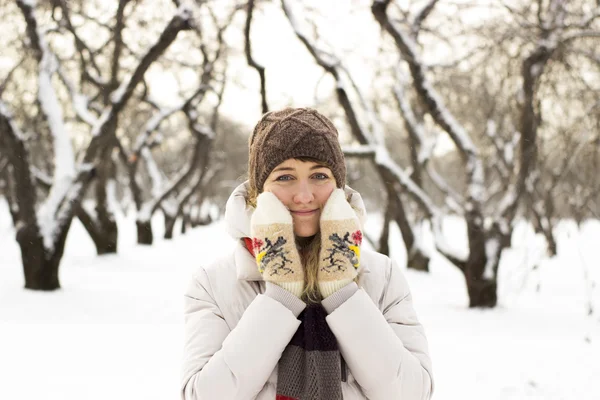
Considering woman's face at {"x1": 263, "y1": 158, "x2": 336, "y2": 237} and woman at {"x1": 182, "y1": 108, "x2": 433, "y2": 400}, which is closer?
woman at {"x1": 182, "y1": 108, "x2": 433, "y2": 400}

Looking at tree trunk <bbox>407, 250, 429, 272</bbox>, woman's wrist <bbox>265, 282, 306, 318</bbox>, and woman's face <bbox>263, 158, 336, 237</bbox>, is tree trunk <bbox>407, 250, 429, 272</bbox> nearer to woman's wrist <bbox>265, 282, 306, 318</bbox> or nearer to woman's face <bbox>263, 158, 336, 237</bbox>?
woman's face <bbox>263, 158, 336, 237</bbox>

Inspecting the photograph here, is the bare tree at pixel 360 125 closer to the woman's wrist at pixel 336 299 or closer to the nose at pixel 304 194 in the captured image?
the nose at pixel 304 194

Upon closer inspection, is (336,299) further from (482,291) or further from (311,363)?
(482,291)

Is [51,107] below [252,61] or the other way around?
below

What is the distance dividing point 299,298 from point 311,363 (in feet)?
0.61

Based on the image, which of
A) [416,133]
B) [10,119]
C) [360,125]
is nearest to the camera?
[10,119]

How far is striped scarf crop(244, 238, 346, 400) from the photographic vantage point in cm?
151

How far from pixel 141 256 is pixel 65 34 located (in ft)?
17.6

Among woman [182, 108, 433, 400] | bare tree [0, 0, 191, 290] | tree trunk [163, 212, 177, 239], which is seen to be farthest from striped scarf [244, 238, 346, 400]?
→ tree trunk [163, 212, 177, 239]

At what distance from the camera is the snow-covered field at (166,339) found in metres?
4.12

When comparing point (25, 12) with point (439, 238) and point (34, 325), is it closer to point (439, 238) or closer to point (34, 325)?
point (34, 325)

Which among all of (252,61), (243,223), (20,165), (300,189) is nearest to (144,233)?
(20,165)

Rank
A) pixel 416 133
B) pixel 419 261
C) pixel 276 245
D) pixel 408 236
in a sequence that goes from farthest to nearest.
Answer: pixel 408 236 < pixel 419 261 < pixel 416 133 < pixel 276 245

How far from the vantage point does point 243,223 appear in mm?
1761
